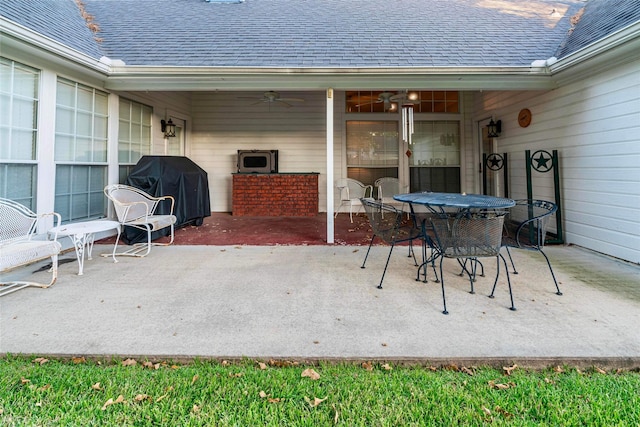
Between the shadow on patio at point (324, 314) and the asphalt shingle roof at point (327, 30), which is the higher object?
the asphalt shingle roof at point (327, 30)

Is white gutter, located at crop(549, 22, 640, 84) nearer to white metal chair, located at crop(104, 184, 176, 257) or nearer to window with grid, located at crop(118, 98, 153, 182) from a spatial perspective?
white metal chair, located at crop(104, 184, 176, 257)

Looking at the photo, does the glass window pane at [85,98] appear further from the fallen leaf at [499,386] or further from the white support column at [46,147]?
the fallen leaf at [499,386]

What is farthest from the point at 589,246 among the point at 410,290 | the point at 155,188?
the point at 155,188

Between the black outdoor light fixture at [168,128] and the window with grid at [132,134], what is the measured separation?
386 millimetres

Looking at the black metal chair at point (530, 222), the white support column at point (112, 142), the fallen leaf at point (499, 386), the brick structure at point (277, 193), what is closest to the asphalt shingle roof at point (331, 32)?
the white support column at point (112, 142)

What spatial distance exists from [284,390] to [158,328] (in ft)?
Answer: 3.66

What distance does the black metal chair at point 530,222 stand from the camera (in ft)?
9.39

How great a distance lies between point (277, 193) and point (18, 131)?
4.67 meters

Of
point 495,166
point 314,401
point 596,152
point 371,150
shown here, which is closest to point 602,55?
point 596,152

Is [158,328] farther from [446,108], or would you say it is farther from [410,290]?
[446,108]

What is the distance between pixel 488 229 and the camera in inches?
103

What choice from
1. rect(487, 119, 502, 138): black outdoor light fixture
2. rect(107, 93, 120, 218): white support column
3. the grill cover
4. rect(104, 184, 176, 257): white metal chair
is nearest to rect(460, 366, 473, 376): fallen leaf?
rect(104, 184, 176, 257): white metal chair

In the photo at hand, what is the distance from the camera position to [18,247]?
2.77 metres

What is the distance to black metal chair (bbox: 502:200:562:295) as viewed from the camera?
2861mm
